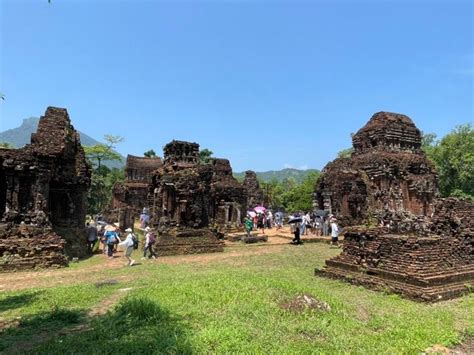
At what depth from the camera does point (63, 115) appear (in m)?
17.0

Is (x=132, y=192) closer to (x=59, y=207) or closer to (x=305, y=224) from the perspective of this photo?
(x=305, y=224)

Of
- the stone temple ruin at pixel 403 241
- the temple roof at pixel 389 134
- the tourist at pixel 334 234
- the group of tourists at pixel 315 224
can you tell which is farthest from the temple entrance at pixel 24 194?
the temple roof at pixel 389 134

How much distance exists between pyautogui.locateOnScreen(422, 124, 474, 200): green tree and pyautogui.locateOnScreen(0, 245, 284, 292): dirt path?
29.7m

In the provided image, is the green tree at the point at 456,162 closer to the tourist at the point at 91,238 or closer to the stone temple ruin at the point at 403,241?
the stone temple ruin at the point at 403,241

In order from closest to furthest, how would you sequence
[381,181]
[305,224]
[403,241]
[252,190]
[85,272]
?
[403,241] → [85,272] → [381,181] → [305,224] → [252,190]

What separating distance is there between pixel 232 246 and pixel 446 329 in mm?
14502

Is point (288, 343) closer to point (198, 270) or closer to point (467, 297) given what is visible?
point (467, 297)

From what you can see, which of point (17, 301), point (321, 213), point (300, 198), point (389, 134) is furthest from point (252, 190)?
point (17, 301)

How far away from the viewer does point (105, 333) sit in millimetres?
6000

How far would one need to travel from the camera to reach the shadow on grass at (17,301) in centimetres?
830

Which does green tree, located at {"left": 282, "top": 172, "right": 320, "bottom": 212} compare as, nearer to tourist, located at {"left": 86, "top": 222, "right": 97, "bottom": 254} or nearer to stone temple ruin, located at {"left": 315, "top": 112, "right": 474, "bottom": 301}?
stone temple ruin, located at {"left": 315, "top": 112, "right": 474, "bottom": 301}

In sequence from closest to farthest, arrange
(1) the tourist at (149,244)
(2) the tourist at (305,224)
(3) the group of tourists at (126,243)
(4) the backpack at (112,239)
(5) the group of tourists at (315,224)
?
(3) the group of tourists at (126,243) → (1) the tourist at (149,244) → (4) the backpack at (112,239) → (5) the group of tourists at (315,224) → (2) the tourist at (305,224)

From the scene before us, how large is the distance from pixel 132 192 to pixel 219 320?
138ft

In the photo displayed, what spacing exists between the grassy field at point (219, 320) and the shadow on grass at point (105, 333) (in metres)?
0.02
